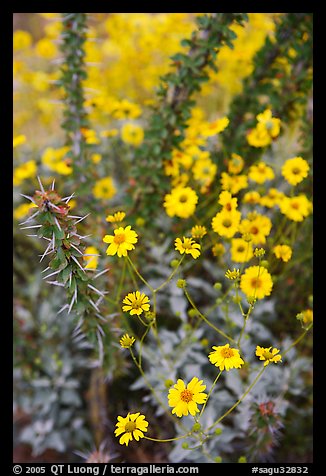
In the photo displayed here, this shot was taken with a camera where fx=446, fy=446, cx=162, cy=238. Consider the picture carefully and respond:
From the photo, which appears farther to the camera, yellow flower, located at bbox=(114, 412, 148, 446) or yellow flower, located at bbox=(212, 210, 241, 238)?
yellow flower, located at bbox=(212, 210, 241, 238)

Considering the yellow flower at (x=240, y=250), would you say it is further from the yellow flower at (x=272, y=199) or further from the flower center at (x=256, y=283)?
the yellow flower at (x=272, y=199)

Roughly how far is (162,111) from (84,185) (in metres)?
0.39

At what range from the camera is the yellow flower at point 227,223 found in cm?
128

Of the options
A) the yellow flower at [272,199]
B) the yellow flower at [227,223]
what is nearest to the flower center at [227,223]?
the yellow flower at [227,223]

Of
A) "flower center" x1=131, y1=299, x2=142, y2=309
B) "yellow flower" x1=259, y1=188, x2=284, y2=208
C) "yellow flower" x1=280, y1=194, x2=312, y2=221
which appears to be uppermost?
"yellow flower" x1=259, y1=188, x2=284, y2=208

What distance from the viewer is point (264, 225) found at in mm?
1373

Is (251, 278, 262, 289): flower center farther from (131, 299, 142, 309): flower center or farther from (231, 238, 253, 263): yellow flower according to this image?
(131, 299, 142, 309): flower center

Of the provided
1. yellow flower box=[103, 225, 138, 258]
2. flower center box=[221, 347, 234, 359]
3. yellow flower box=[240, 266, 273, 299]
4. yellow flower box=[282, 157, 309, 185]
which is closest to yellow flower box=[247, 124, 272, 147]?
yellow flower box=[282, 157, 309, 185]

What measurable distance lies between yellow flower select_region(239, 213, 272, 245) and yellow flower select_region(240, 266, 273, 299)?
0.10 meters

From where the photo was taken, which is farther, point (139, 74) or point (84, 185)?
point (139, 74)

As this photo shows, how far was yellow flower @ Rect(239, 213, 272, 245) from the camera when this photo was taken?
132 centimetres

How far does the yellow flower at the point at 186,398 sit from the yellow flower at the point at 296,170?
74cm
